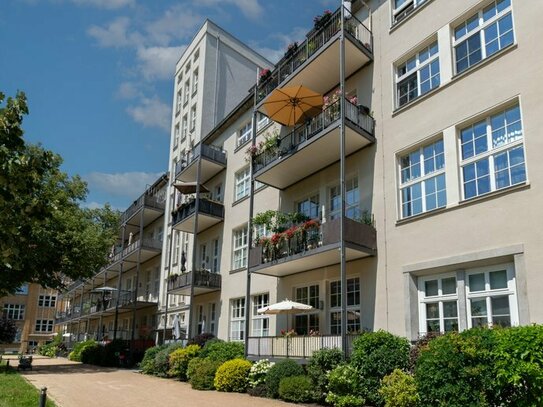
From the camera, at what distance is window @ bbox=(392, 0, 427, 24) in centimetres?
1563

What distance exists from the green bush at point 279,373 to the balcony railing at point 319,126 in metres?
7.18

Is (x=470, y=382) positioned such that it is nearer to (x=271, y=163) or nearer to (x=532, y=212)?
(x=532, y=212)

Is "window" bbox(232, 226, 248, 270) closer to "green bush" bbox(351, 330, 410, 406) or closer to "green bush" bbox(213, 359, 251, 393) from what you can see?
"green bush" bbox(213, 359, 251, 393)

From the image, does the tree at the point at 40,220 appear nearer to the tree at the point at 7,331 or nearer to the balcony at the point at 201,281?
the balcony at the point at 201,281

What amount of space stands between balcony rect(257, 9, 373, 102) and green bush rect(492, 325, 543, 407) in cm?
1076

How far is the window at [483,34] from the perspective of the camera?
1257 centimetres

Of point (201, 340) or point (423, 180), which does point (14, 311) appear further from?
point (423, 180)

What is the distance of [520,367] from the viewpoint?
849cm

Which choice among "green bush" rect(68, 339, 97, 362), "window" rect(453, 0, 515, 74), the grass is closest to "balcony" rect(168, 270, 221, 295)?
the grass

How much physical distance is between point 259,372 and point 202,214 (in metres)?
10.9

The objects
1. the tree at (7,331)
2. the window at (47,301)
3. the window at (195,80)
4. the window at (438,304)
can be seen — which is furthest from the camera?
the window at (47,301)

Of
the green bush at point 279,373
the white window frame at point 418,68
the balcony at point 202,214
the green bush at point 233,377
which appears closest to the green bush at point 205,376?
the green bush at point 233,377

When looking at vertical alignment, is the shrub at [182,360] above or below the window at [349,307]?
below

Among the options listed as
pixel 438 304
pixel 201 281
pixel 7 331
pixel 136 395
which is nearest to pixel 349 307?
pixel 438 304
